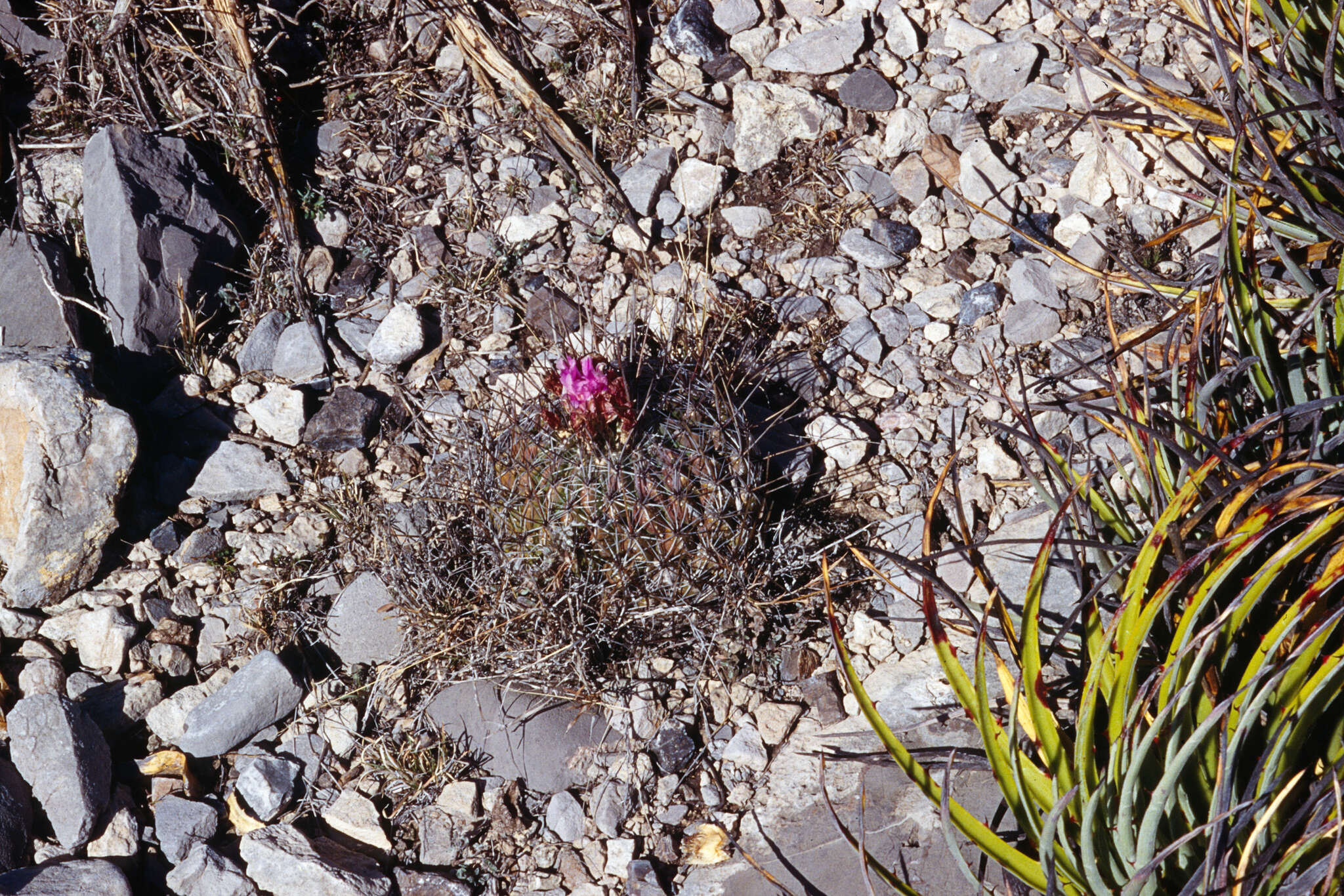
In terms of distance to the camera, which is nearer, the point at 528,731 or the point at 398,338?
the point at 528,731

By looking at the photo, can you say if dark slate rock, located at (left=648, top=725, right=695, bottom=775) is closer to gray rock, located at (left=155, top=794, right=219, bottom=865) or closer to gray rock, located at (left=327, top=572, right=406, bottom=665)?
gray rock, located at (left=327, top=572, right=406, bottom=665)

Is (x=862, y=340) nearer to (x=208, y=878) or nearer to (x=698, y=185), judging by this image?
(x=698, y=185)

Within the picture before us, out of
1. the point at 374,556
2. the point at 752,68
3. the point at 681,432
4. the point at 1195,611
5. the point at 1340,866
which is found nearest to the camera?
the point at 1340,866

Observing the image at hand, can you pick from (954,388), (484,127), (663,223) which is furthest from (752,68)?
(954,388)

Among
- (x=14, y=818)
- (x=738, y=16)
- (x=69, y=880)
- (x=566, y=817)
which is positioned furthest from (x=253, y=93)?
→ (x=566, y=817)

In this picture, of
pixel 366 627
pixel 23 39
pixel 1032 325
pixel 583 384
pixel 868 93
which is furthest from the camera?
pixel 23 39

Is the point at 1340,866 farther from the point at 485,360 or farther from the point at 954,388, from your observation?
the point at 485,360

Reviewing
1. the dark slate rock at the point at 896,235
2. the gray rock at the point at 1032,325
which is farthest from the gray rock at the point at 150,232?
the gray rock at the point at 1032,325
